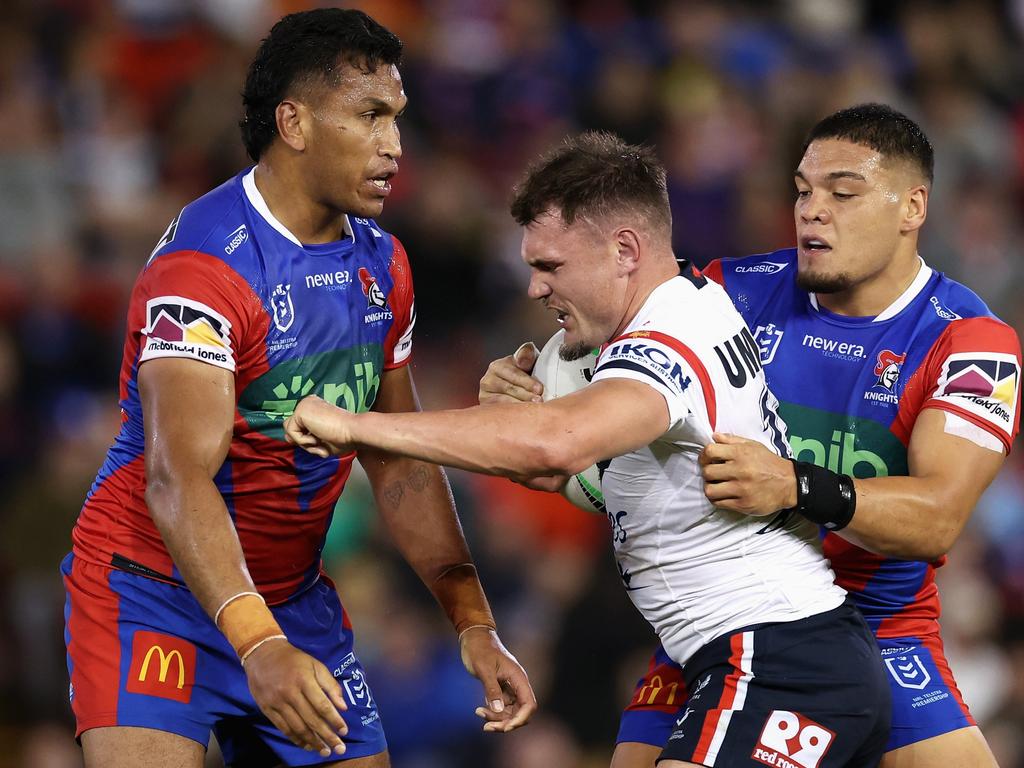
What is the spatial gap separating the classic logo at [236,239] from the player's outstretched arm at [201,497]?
0.41m

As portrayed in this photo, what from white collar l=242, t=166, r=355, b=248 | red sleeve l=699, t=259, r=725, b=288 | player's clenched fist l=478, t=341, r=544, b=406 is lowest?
player's clenched fist l=478, t=341, r=544, b=406

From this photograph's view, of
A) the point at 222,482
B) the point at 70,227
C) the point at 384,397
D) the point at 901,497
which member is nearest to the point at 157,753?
the point at 222,482

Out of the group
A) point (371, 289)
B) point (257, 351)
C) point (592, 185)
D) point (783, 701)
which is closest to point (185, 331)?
point (257, 351)

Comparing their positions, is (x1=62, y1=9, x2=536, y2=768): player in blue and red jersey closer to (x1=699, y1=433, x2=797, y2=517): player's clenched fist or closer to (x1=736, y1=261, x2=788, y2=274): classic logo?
(x1=699, y1=433, x2=797, y2=517): player's clenched fist

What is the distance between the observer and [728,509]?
13.0ft

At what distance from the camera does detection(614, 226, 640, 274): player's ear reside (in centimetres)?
402

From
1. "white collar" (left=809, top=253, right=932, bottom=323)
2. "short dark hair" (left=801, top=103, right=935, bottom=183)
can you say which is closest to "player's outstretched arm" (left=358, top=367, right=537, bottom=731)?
"white collar" (left=809, top=253, right=932, bottom=323)

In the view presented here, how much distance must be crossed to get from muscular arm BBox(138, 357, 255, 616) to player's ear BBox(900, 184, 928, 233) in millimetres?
2352

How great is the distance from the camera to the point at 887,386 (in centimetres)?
463

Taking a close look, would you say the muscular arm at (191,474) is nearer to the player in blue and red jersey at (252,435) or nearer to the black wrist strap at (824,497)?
the player in blue and red jersey at (252,435)

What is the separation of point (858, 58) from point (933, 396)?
8201 millimetres

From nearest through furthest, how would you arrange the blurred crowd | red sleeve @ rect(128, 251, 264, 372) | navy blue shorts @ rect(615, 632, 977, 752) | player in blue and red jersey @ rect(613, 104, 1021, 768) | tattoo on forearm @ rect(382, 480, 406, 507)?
1. red sleeve @ rect(128, 251, 264, 372)
2. player in blue and red jersey @ rect(613, 104, 1021, 768)
3. navy blue shorts @ rect(615, 632, 977, 752)
4. tattoo on forearm @ rect(382, 480, 406, 507)
5. the blurred crowd

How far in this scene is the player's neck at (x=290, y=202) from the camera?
4340 mm

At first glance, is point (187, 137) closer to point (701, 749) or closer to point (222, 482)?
point (222, 482)
